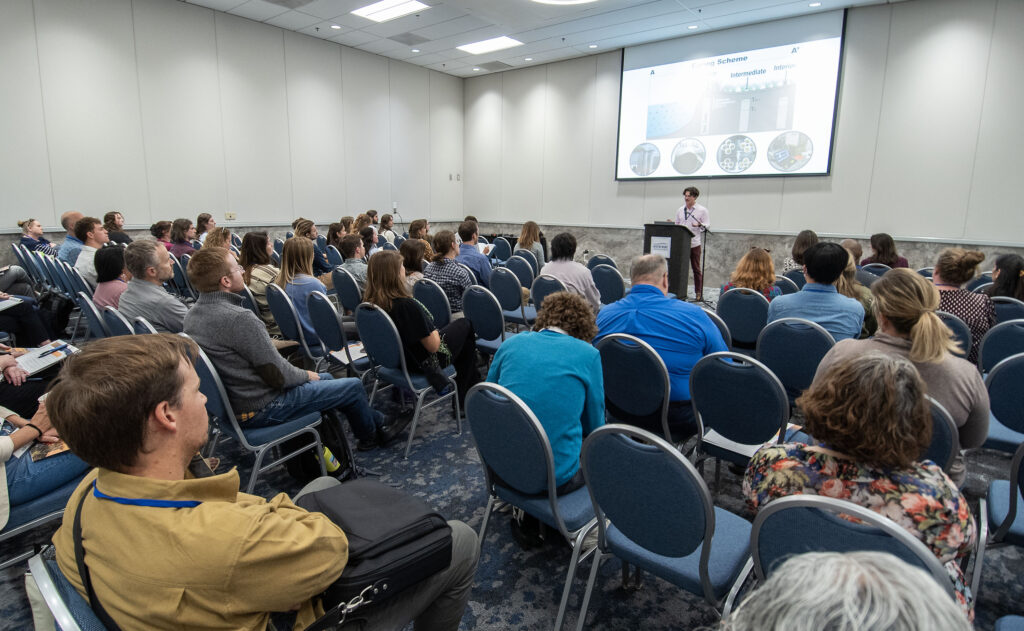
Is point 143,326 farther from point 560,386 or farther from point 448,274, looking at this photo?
point 560,386

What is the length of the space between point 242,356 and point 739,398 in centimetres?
228

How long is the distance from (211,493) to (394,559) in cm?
43

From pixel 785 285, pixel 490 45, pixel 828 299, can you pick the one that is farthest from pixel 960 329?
pixel 490 45

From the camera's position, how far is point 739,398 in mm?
2199

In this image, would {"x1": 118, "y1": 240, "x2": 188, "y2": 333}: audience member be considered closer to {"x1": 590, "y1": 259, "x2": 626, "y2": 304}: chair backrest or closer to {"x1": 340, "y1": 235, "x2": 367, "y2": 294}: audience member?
{"x1": 340, "y1": 235, "x2": 367, "y2": 294}: audience member

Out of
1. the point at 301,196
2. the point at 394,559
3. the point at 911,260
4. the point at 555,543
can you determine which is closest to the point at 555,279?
the point at 555,543

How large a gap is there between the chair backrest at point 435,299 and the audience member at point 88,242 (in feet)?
11.9

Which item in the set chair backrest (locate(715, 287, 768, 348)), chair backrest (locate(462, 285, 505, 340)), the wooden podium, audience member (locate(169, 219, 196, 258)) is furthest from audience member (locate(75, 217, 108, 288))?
the wooden podium

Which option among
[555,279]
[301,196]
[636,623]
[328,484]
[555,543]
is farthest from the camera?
[301,196]

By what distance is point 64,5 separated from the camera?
7328 mm

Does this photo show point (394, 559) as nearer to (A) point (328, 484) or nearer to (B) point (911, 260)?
(A) point (328, 484)

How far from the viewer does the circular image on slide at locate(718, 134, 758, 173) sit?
28.8ft

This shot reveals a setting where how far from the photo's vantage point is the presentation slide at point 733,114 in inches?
320

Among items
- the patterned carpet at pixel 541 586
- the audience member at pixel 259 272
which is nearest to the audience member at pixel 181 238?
the audience member at pixel 259 272
